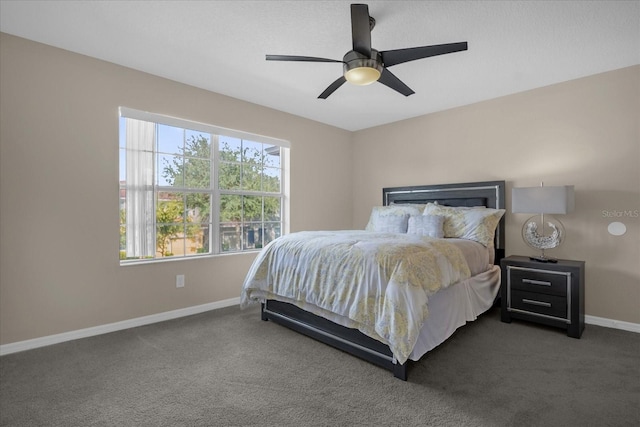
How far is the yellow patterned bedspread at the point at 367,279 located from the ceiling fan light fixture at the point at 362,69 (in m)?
1.26

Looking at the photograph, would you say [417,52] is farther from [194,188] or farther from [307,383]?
[194,188]

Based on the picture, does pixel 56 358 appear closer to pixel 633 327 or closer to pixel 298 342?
pixel 298 342

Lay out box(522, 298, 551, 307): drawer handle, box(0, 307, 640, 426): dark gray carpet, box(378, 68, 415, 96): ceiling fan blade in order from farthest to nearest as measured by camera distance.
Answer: box(522, 298, 551, 307): drawer handle → box(378, 68, 415, 96): ceiling fan blade → box(0, 307, 640, 426): dark gray carpet

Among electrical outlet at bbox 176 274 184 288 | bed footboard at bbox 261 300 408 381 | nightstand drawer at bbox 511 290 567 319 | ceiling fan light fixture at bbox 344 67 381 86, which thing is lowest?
bed footboard at bbox 261 300 408 381

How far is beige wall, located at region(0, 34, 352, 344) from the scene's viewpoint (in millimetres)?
2539

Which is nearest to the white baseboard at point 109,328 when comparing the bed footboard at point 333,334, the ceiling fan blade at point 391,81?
the bed footboard at point 333,334

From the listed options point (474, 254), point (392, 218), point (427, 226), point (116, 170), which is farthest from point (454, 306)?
point (116, 170)

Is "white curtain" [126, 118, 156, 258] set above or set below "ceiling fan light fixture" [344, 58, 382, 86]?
below

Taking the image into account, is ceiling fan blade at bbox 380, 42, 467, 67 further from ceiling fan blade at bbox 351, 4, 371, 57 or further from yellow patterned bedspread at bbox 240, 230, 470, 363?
yellow patterned bedspread at bbox 240, 230, 470, 363

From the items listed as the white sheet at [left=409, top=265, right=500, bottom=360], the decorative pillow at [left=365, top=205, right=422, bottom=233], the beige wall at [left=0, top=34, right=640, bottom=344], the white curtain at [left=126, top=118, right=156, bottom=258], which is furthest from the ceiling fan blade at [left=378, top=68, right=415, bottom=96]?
the white curtain at [left=126, top=118, right=156, bottom=258]

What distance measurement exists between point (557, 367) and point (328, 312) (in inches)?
66.8

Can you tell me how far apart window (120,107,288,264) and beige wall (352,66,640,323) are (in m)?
2.47

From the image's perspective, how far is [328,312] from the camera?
2531 millimetres

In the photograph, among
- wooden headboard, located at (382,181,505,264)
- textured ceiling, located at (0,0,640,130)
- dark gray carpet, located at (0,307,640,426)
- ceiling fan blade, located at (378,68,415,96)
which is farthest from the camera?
wooden headboard, located at (382,181,505,264)
